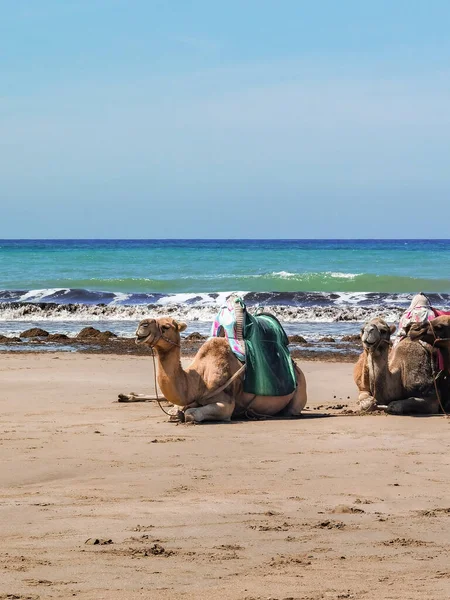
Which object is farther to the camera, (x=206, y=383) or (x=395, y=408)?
(x=395, y=408)

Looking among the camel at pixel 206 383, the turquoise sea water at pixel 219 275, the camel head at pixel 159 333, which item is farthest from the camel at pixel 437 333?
the turquoise sea water at pixel 219 275

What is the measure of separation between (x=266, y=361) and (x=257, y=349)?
6.3 inches

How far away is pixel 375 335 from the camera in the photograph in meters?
11.1

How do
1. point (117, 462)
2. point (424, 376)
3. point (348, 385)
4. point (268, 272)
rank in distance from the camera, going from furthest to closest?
point (268, 272) < point (348, 385) < point (424, 376) < point (117, 462)

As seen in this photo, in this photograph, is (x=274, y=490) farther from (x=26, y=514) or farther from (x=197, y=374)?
(x=197, y=374)

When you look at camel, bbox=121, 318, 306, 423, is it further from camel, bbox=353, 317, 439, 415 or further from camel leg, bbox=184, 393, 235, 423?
camel, bbox=353, 317, 439, 415

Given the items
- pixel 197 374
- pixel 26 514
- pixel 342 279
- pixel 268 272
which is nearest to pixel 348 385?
pixel 197 374

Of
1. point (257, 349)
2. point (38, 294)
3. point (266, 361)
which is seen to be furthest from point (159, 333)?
point (38, 294)

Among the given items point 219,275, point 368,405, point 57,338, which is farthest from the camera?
point 219,275

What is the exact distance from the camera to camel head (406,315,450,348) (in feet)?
36.9

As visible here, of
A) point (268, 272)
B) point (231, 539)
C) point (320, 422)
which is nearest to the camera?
point (231, 539)

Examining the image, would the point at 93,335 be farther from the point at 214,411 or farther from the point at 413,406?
the point at 413,406

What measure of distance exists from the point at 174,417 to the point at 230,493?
3.67m

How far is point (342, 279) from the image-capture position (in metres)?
47.7
